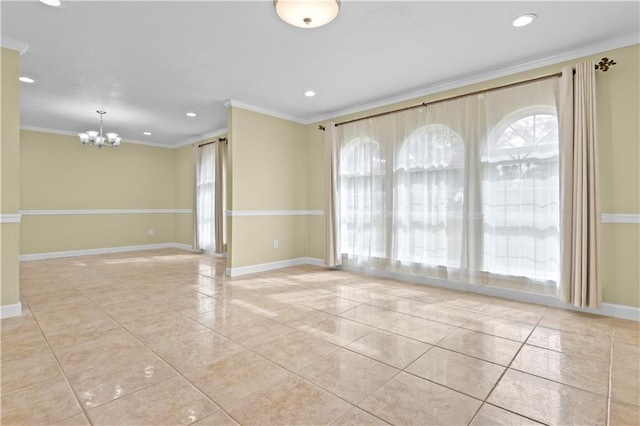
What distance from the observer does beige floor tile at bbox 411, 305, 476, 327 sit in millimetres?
3014

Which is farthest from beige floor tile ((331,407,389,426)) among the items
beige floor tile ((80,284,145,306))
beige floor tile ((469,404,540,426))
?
beige floor tile ((80,284,145,306))

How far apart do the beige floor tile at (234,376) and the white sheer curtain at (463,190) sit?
2.87 meters

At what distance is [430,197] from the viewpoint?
4234mm

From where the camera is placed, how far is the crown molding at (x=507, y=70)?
10.1 feet

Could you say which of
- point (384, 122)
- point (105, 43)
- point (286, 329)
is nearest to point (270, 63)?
point (105, 43)

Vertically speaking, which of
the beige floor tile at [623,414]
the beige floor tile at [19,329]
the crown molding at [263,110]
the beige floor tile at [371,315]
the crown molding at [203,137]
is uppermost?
the crown molding at [203,137]

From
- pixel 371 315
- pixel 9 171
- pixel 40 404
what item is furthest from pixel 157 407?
pixel 9 171

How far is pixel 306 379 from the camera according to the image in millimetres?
1978

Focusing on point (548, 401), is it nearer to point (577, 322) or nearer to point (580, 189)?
point (577, 322)

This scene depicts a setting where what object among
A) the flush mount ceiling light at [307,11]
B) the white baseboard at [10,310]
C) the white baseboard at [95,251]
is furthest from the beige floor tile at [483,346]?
the white baseboard at [95,251]

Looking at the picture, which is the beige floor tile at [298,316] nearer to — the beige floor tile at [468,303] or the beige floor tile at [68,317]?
the beige floor tile at [468,303]

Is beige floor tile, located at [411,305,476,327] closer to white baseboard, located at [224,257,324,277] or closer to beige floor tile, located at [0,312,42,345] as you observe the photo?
white baseboard, located at [224,257,324,277]

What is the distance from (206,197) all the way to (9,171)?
13.3 feet

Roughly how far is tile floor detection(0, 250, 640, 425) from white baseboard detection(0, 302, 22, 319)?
0.17 m
